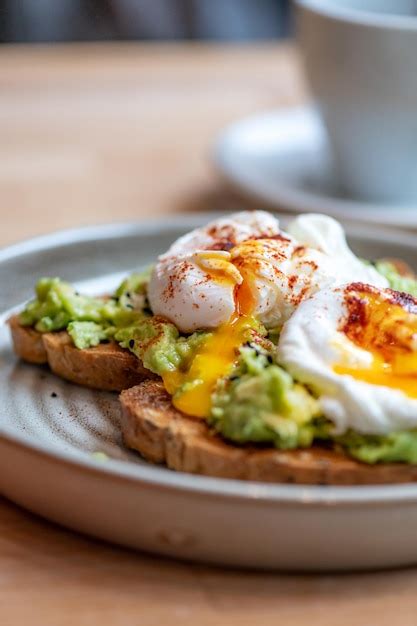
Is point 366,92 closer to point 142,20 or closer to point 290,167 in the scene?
point 290,167

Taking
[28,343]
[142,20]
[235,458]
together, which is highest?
[235,458]

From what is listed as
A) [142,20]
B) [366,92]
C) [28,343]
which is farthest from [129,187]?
[142,20]

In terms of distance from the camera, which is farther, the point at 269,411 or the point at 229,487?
the point at 269,411

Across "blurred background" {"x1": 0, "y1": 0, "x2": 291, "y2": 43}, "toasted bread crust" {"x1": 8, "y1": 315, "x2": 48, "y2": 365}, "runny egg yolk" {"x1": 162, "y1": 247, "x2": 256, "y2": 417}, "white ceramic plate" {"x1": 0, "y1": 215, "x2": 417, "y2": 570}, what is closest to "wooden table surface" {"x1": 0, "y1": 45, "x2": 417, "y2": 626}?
"white ceramic plate" {"x1": 0, "y1": 215, "x2": 417, "y2": 570}

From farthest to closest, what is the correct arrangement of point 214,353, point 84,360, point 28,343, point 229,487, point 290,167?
point 290,167 → point 28,343 → point 84,360 → point 214,353 → point 229,487

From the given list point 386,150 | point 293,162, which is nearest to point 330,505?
point 386,150

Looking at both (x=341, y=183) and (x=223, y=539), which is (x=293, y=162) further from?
(x=223, y=539)

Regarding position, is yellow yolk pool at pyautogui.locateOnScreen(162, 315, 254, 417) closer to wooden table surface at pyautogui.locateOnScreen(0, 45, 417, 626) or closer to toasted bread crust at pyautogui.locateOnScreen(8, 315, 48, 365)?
wooden table surface at pyautogui.locateOnScreen(0, 45, 417, 626)

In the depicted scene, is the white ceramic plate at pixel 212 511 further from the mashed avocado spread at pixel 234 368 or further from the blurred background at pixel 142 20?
the blurred background at pixel 142 20
